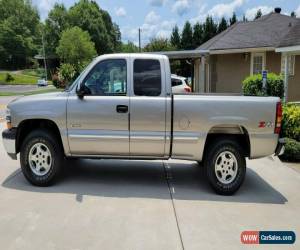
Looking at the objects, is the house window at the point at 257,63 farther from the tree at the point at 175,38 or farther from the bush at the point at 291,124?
the tree at the point at 175,38

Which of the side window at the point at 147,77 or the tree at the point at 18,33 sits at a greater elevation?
the tree at the point at 18,33

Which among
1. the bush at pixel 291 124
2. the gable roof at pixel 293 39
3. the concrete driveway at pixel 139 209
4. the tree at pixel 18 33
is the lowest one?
the concrete driveway at pixel 139 209

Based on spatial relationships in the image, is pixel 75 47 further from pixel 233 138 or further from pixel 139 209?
pixel 139 209

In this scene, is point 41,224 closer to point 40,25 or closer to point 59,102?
point 59,102

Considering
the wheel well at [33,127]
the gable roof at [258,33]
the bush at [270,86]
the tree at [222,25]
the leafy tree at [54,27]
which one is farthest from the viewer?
the leafy tree at [54,27]

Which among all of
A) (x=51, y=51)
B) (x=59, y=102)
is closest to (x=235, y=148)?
(x=59, y=102)

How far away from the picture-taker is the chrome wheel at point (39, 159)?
20.9 feet

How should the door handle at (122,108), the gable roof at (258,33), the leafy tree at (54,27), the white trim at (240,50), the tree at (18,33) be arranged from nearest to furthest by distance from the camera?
the door handle at (122,108), the white trim at (240,50), the gable roof at (258,33), the tree at (18,33), the leafy tree at (54,27)

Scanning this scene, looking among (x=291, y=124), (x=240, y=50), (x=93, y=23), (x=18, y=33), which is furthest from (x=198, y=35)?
(x=18, y=33)

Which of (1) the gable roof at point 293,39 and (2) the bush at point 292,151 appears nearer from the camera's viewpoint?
(2) the bush at point 292,151

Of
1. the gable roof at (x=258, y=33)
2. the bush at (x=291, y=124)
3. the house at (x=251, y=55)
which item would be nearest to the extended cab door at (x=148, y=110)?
the bush at (x=291, y=124)

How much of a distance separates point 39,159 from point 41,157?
0.05 metres

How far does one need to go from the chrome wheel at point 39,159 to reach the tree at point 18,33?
98695 millimetres

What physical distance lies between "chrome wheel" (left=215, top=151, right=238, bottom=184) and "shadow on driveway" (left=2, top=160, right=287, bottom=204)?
0.29 metres
